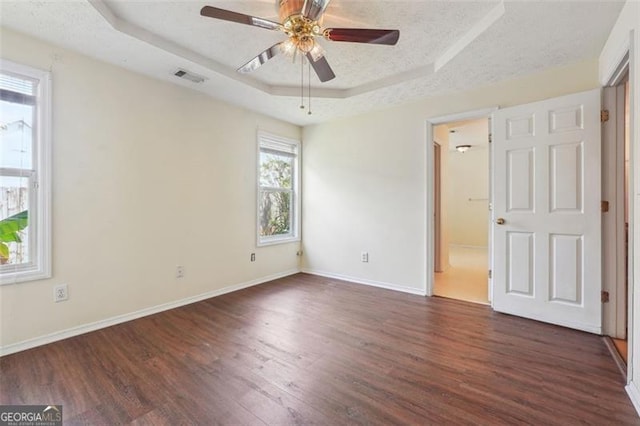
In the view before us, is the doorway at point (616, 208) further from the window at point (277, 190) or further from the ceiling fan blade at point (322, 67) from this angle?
the window at point (277, 190)

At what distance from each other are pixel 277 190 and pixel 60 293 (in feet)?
9.09

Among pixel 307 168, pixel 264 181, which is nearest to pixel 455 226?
pixel 307 168

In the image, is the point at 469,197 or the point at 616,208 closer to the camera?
the point at 616,208

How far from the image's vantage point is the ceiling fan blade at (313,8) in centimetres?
171

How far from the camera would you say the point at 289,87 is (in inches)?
135

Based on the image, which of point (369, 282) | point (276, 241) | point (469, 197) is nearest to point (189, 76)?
point (276, 241)

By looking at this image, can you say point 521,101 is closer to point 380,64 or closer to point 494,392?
point 380,64

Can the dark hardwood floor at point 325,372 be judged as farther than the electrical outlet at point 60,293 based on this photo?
No

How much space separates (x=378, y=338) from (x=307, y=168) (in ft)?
9.78

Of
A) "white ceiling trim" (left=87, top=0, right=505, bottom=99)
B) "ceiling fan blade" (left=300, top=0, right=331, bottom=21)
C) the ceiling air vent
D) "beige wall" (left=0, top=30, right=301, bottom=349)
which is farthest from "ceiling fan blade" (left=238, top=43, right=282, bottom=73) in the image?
"beige wall" (left=0, top=30, right=301, bottom=349)

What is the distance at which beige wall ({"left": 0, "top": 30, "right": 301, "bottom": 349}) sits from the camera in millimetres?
2369

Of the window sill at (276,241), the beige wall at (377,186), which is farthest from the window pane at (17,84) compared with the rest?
the beige wall at (377,186)

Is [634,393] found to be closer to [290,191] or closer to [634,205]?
[634,205]

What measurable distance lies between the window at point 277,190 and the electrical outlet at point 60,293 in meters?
2.12
